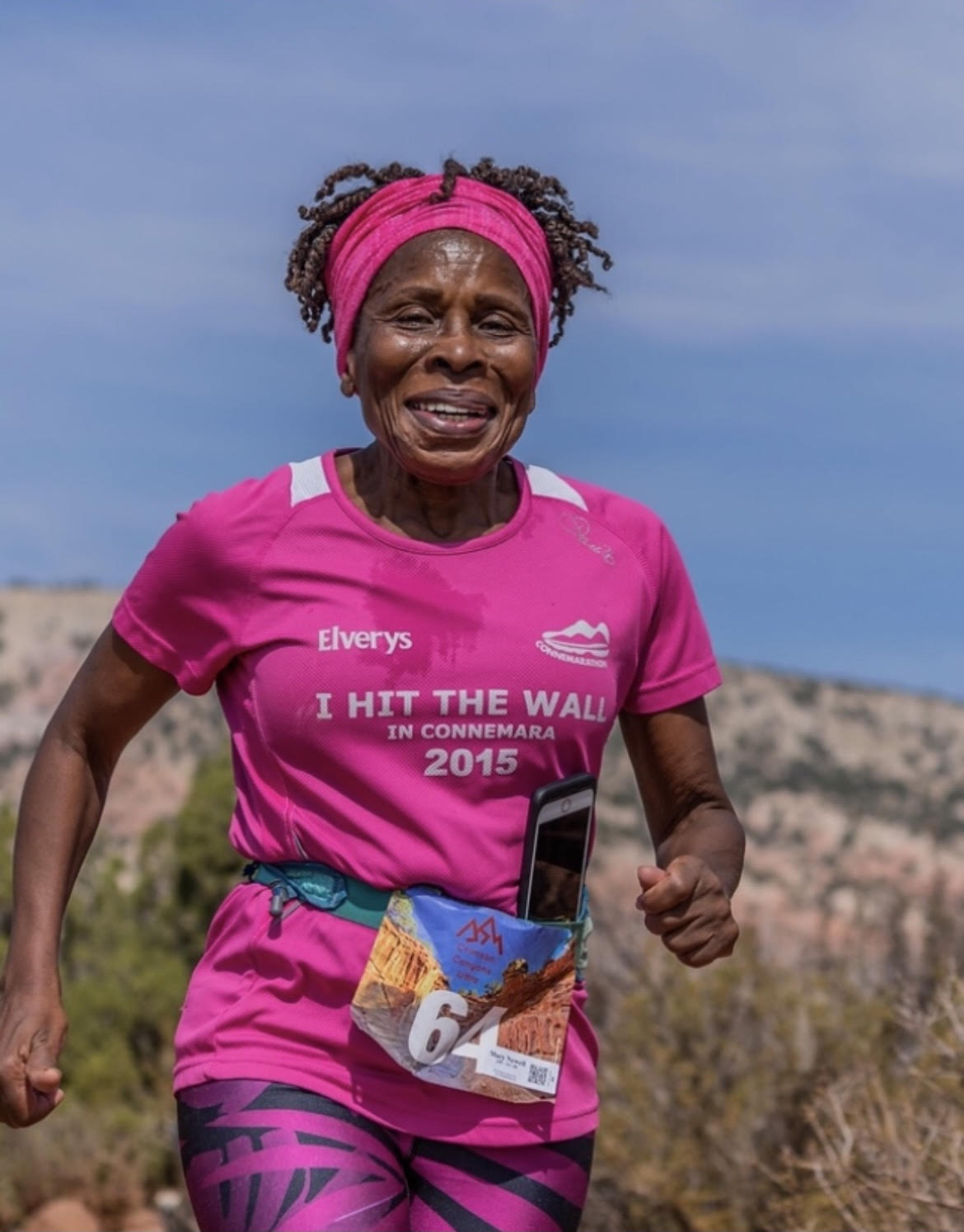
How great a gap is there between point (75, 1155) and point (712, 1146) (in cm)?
475

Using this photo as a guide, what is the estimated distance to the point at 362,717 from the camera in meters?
3.61

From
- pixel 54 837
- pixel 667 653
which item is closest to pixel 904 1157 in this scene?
pixel 667 653

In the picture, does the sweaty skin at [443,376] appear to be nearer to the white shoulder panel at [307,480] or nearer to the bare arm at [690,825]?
the white shoulder panel at [307,480]

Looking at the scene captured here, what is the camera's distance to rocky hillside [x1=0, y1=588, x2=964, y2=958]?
3075 centimetres

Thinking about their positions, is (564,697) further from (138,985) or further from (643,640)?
(138,985)

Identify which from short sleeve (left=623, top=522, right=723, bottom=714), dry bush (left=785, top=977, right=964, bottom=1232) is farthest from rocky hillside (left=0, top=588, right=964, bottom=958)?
short sleeve (left=623, top=522, right=723, bottom=714)

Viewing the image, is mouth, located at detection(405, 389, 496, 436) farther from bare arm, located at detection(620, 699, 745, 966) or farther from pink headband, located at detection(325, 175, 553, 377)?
bare arm, located at detection(620, 699, 745, 966)

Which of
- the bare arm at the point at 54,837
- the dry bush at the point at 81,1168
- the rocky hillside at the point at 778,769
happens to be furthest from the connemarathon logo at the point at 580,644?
the rocky hillside at the point at 778,769

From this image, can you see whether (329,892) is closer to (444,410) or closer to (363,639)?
(363,639)

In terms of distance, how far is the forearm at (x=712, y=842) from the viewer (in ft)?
12.9

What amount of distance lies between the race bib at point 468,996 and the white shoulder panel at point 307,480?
2.29 ft

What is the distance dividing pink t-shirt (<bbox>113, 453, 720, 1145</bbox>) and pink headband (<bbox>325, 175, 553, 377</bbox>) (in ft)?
1.09

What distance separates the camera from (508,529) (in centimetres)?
387

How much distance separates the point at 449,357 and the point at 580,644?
0.52 metres
